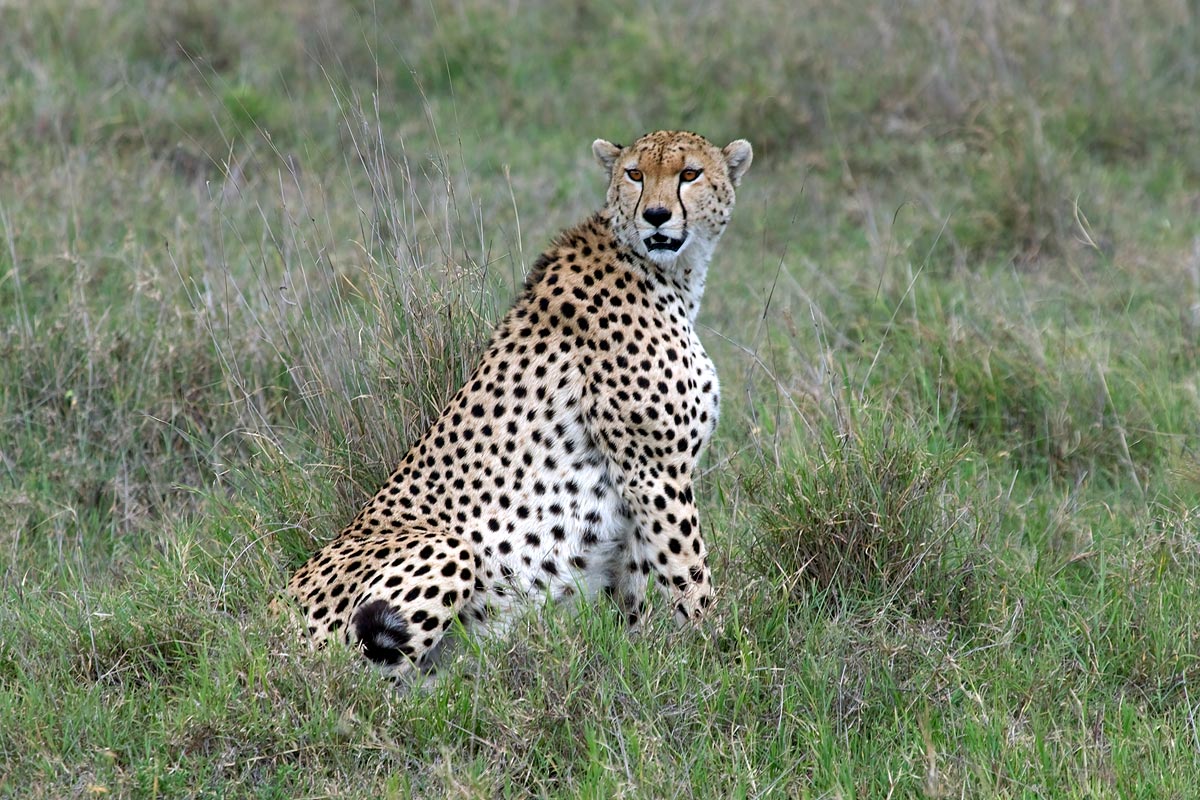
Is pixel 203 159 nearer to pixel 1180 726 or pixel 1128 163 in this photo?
pixel 1128 163

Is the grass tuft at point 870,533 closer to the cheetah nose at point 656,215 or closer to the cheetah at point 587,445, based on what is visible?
the cheetah at point 587,445

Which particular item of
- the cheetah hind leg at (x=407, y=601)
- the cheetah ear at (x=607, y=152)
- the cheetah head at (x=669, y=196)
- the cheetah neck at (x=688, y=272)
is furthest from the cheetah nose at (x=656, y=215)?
the cheetah hind leg at (x=407, y=601)

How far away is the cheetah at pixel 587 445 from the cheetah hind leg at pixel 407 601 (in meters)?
0.02

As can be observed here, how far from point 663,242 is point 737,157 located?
371mm

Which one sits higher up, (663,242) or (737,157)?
(737,157)

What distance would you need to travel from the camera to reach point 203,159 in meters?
7.08

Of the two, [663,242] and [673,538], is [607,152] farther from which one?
[673,538]

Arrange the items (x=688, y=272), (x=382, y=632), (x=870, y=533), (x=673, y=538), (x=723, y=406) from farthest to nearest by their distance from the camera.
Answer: (x=723, y=406) → (x=688, y=272) → (x=870, y=533) → (x=673, y=538) → (x=382, y=632)

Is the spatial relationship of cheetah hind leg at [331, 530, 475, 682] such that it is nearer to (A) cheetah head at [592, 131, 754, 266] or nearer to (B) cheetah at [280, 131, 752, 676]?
(B) cheetah at [280, 131, 752, 676]

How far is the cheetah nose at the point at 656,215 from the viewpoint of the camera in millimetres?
3670

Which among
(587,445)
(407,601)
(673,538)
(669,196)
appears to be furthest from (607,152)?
(407,601)

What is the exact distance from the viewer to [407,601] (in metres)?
3.39

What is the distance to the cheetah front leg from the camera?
3.64m

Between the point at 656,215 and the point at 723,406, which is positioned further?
the point at 723,406
